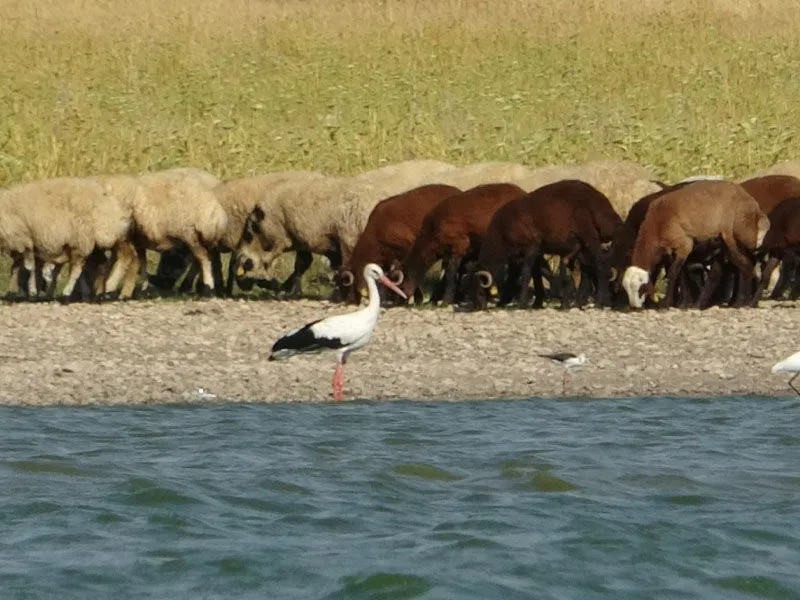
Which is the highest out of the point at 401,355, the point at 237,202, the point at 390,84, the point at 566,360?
the point at 390,84

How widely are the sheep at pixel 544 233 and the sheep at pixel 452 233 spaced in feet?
1.38

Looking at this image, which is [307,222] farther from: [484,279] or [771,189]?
[771,189]

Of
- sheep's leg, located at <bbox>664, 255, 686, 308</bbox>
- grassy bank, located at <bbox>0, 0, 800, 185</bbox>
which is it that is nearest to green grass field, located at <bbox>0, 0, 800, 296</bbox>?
grassy bank, located at <bbox>0, 0, 800, 185</bbox>

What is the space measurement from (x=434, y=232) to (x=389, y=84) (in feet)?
41.8

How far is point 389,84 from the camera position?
32.3 meters

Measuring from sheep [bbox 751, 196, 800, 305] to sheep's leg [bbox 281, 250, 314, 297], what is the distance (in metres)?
5.24

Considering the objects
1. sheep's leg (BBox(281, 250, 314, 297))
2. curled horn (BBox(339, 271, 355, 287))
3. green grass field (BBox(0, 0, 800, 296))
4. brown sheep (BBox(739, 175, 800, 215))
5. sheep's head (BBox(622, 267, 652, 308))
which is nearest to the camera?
sheep's head (BBox(622, 267, 652, 308))

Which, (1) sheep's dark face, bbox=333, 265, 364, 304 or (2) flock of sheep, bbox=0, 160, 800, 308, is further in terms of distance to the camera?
(1) sheep's dark face, bbox=333, 265, 364, 304

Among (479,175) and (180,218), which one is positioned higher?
(479,175)

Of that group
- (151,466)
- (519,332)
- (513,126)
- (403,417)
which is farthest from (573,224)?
(513,126)

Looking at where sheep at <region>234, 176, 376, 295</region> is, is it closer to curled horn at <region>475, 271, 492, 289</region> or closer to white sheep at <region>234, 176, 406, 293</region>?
white sheep at <region>234, 176, 406, 293</region>

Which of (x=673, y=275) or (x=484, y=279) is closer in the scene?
(x=484, y=279)

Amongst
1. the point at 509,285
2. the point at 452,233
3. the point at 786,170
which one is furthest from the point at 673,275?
the point at 786,170

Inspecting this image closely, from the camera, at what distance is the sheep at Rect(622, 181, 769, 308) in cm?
1927
